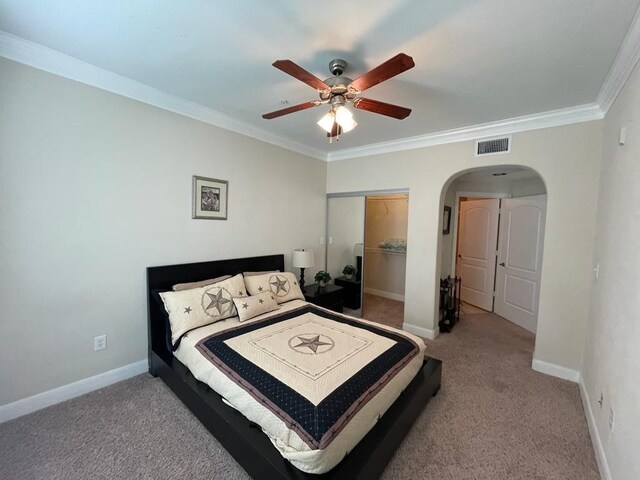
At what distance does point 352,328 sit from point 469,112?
7.71ft

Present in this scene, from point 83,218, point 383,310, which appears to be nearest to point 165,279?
point 83,218

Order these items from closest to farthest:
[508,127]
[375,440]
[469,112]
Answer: [375,440], [469,112], [508,127]

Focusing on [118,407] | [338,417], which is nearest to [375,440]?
[338,417]

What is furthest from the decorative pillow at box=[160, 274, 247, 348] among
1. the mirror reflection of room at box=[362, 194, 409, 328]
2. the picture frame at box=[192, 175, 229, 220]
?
the mirror reflection of room at box=[362, 194, 409, 328]

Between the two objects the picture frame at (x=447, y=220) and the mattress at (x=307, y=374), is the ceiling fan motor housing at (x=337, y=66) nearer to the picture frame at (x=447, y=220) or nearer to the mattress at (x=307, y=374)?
the mattress at (x=307, y=374)

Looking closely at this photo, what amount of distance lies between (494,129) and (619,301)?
202cm

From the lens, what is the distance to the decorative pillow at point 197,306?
Result: 225 cm

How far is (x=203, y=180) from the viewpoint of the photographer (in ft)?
9.36

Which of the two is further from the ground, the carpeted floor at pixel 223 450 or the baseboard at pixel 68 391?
the baseboard at pixel 68 391

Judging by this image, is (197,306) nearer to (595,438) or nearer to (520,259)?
(595,438)

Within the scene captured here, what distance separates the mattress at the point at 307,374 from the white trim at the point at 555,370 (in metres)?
1.57

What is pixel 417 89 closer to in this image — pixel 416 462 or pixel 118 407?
pixel 416 462

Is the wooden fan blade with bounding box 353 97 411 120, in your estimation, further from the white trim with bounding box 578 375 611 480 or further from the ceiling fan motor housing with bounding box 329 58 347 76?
the white trim with bounding box 578 375 611 480

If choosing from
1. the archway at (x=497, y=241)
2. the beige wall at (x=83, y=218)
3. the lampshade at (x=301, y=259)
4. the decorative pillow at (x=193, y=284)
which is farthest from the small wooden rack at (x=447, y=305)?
the beige wall at (x=83, y=218)
